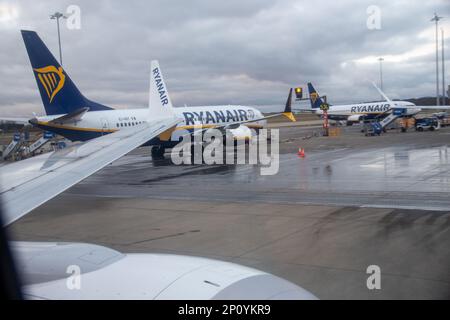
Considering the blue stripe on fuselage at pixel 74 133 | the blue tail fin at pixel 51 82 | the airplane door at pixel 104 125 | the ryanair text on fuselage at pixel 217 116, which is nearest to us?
the blue tail fin at pixel 51 82

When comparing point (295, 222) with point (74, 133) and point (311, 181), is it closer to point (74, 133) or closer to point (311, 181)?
point (311, 181)

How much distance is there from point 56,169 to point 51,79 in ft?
63.8

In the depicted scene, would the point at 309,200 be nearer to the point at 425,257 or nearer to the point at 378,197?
the point at 378,197

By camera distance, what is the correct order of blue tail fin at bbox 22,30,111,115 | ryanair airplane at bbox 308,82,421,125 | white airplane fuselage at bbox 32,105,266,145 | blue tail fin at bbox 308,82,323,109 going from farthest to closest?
blue tail fin at bbox 308,82,323,109 → ryanair airplane at bbox 308,82,421,125 → white airplane fuselage at bbox 32,105,266,145 → blue tail fin at bbox 22,30,111,115

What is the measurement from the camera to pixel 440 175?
16984 mm

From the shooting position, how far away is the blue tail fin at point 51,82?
22.0 meters

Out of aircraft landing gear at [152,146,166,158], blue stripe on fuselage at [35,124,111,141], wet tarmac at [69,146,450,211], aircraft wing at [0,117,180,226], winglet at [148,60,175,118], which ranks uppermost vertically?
winglet at [148,60,175,118]

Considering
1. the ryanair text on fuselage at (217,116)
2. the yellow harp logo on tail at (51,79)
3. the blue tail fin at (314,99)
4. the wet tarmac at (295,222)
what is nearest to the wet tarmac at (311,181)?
the wet tarmac at (295,222)

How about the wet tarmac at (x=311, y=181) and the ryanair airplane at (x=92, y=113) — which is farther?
the ryanair airplane at (x=92, y=113)

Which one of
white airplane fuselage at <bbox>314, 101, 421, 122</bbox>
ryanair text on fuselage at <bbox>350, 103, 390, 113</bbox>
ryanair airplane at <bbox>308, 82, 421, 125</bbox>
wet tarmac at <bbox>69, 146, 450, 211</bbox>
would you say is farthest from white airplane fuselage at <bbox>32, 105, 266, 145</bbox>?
ryanair text on fuselage at <bbox>350, 103, 390, 113</bbox>

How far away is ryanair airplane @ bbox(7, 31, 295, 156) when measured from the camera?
75.7ft

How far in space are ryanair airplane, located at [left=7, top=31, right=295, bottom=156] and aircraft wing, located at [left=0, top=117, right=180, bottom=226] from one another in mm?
12729

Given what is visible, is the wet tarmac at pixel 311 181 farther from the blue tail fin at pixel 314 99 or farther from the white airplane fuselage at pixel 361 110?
the blue tail fin at pixel 314 99

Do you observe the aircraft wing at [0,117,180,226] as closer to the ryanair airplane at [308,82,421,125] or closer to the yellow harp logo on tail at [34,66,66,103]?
the yellow harp logo on tail at [34,66,66,103]
